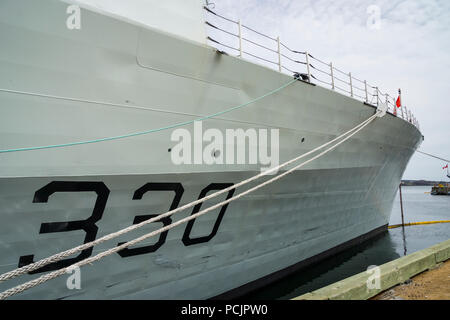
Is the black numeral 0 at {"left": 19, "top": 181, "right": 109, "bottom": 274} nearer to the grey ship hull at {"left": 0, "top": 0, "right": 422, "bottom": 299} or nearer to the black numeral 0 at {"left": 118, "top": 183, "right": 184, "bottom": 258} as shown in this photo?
the grey ship hull at {"left": 0, "top": 0, "right": 422, "bottom": 299}

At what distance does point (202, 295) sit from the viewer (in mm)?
3971

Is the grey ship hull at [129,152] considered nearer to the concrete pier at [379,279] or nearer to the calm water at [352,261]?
the calm water at [352,261]

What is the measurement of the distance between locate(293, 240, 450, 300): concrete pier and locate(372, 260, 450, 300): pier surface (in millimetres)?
64

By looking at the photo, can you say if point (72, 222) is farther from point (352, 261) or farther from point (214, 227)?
point (352, 261)

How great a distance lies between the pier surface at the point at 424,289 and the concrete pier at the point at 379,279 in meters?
0.06

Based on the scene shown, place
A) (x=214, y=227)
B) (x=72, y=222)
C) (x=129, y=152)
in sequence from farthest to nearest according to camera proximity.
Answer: (x=214, y=227), (x=129, y=152), (x=72, y=222)

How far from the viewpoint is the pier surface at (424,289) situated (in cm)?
285

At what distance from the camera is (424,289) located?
3.04 m

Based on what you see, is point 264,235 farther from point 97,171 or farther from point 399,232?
point 399,232

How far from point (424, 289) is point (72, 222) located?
13.1 feet

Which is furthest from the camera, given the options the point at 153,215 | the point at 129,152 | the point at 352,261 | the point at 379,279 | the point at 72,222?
the point at 352,261

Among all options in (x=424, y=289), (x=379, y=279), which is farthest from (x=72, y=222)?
(x=424, y=289)

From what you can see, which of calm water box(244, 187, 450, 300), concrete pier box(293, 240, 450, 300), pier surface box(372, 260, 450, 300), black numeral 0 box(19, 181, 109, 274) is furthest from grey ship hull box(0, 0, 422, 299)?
pier surface box(372, 260, 450, 300)

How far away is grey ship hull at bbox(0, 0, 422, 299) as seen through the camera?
231 cm
